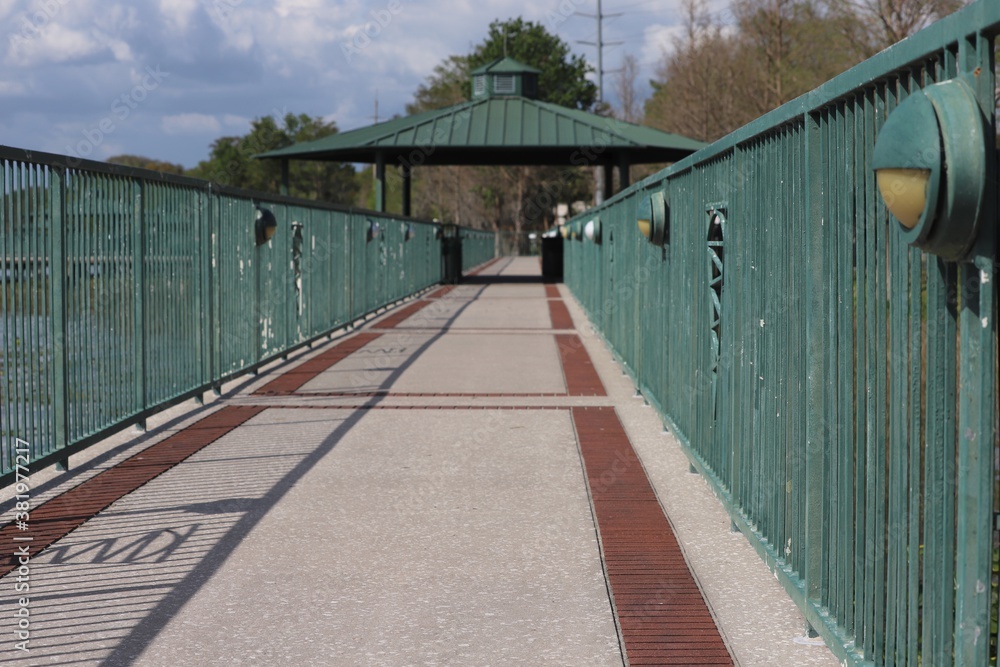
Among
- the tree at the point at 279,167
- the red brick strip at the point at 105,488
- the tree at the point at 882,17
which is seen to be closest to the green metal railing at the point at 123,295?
the red brick strip at the point at 105,488

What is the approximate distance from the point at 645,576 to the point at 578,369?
7947mm

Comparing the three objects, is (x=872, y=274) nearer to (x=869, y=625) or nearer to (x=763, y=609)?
(x=869, y=625)

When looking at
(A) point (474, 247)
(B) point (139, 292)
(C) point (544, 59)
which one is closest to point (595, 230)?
(B) point (139, 292)

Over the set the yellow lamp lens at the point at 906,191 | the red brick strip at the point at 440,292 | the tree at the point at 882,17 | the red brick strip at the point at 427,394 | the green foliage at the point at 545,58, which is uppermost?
the green foliage at the point at 545,58

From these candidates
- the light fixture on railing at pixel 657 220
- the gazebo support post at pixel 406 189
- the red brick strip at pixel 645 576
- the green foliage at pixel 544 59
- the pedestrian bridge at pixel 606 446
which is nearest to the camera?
the pedestrian bridge at pixel 606 446

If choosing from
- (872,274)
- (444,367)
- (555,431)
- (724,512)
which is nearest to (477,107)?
(444,367)

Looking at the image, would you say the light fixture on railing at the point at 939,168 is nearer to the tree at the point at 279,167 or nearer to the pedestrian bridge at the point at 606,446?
the pedestrian bridge at the point at 606,446

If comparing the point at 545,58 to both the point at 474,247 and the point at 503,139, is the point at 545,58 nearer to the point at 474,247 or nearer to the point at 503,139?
the point at 474,247

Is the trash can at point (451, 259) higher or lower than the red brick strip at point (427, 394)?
higher

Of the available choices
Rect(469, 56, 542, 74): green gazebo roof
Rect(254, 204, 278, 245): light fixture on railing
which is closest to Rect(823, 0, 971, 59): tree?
Rect(469, 56, 542, 74): green gazebo roof

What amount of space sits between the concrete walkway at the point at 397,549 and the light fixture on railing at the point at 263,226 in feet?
7.99

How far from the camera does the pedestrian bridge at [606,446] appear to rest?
9.53 feet

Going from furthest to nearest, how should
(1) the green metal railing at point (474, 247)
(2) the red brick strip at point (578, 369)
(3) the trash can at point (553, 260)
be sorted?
(1) the green metal railing at point (474, 247) → (3) the trash can at point (553, 260) → (2) the red brick strip at point (578, 369)

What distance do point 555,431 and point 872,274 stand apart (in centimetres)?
543
